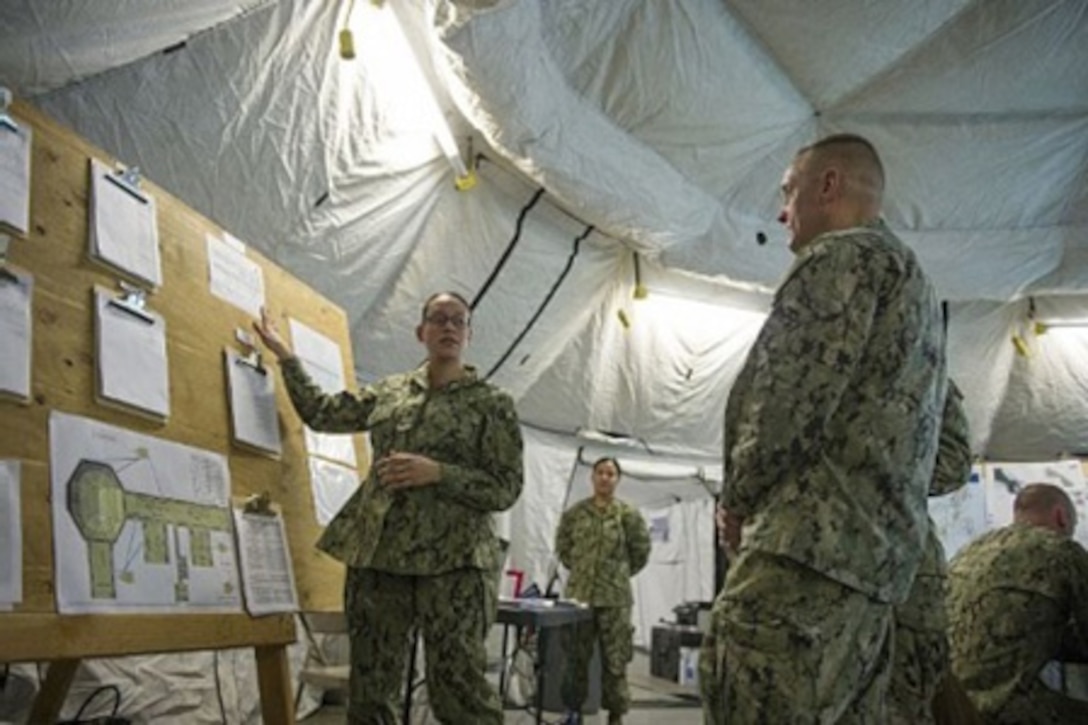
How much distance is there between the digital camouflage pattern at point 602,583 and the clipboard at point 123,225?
11.8 feet

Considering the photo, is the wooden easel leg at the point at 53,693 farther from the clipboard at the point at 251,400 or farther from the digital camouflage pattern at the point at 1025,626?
the digital camouflage pattern at the point at 1025,626

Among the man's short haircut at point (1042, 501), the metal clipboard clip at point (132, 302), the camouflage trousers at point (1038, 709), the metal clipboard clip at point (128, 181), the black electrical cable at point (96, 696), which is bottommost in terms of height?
the camouflage trousers at point (1038, 709)

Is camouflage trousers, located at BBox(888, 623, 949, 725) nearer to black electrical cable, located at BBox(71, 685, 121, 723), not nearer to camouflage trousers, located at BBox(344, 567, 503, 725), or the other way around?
camouflage trousers, located at BBox(344, 567, 503, 725)

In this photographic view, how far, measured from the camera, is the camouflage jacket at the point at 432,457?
6.72 feet

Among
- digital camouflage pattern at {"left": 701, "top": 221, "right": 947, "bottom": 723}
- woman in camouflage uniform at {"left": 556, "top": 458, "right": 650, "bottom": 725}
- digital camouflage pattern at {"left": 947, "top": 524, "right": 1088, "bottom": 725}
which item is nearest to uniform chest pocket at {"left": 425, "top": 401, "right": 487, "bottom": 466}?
digital camouflage pattern at {"left": 701, "top": 221, "right": 947, "bottom": 723}

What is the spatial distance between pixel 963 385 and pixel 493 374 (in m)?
3.55

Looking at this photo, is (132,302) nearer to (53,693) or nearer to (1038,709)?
(53,693)

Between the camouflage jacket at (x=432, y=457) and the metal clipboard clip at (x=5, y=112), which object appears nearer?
the metal clipboard clip at (x=5, y=112)

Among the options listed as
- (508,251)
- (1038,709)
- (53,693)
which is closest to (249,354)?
(53,693)

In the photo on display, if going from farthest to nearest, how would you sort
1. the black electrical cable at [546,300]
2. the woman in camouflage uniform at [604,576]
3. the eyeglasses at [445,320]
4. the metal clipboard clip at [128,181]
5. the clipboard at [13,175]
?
the woman in camouflage uniform at [604,576], the black electrical cable at [546,300], the eyeglasses at [445,320], the metal clipboard clip at [128,181], the clipboard at [13,175]

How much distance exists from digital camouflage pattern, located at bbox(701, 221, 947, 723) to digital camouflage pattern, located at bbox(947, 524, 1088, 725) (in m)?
1.81

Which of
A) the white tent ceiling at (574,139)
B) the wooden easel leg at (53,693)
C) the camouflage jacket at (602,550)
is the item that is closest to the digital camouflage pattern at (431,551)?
the wooden easel leg at (53,693)

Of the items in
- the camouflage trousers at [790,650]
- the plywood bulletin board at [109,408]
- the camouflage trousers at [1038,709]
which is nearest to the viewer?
the camouflage trousers at [790,650]

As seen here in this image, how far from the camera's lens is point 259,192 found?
289 centimetres
